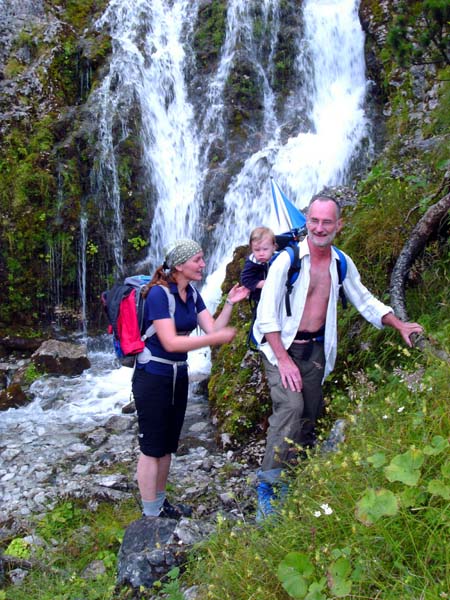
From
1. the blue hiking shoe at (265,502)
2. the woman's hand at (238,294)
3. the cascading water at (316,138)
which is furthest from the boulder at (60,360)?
the blue hiking shoe at (265,502)

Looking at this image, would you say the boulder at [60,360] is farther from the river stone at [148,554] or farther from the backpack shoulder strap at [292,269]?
the backpack shoulder strap at [292,269]

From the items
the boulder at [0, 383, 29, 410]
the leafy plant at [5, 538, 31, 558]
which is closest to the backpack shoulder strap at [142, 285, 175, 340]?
the leafy plant at [5, 538, 31, 558]

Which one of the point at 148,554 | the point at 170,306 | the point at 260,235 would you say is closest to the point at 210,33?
the point at 260,235

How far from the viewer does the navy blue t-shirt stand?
3680mm

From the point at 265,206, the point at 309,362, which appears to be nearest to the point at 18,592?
the point at 309,362

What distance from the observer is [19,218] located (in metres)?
12.0

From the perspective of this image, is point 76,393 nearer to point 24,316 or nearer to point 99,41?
point 24,316

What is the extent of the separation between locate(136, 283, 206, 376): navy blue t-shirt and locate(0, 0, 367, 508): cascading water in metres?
6.49

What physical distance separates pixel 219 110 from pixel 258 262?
9.92 m

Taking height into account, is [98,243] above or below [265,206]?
below

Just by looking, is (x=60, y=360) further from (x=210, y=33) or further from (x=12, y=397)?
(x=210, y=33)

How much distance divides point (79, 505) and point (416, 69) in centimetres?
958

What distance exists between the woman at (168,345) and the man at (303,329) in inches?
13.0

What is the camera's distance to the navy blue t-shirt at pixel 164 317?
12.1 feet
